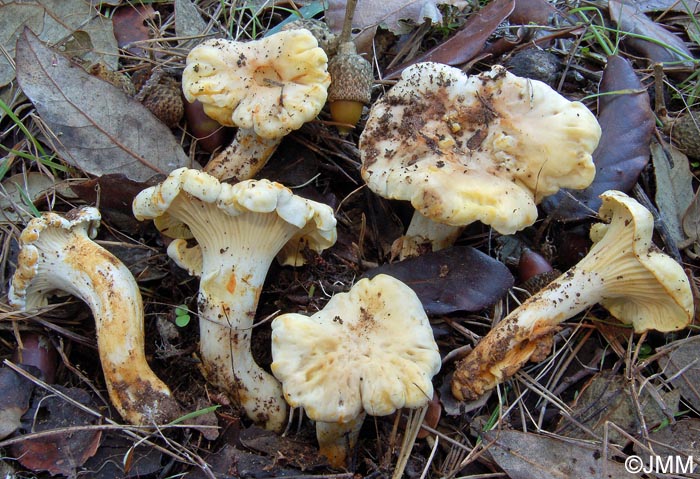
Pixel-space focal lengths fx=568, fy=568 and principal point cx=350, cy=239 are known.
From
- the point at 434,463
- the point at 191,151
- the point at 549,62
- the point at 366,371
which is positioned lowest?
the point at 434,463

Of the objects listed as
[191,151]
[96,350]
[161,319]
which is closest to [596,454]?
[161,319]

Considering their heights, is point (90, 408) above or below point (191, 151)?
below

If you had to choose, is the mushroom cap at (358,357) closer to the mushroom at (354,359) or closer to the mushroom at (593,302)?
the mushroom at (354,359)

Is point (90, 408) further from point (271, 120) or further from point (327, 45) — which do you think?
point (327, 45)

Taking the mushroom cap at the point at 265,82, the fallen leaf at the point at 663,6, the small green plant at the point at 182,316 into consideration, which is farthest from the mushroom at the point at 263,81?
the fallen leaf at the point at 663,6

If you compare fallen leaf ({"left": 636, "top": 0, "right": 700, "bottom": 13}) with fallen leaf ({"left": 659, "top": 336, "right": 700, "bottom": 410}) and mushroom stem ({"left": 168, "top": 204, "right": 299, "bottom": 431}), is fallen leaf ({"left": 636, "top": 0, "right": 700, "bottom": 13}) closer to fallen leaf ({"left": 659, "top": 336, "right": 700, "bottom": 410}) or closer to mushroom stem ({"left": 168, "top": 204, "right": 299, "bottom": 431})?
fallen leaf ({"left": 659, "top": 336, "right": 700, "bottom": 410})

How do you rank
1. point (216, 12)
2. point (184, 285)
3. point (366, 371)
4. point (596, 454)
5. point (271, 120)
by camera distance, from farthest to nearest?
point (216, 12)
point (184, 285)
point (271, 120)
point (596, 454)
point (366, 371)
